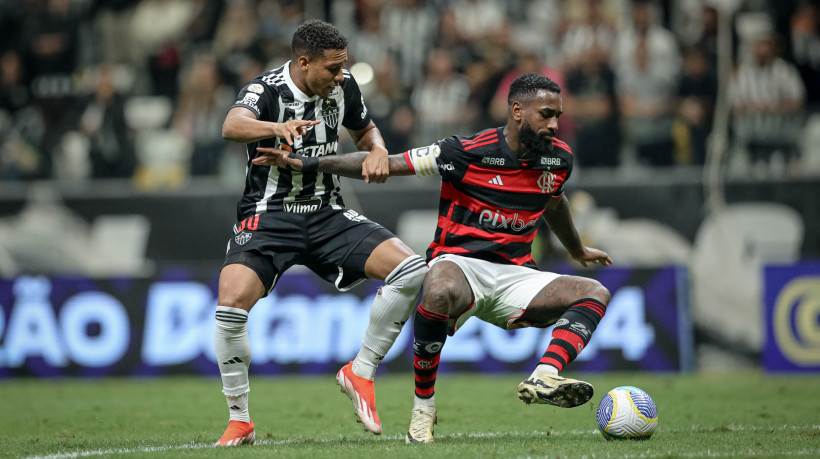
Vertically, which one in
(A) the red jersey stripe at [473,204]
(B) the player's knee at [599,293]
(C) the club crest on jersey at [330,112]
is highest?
(C) the club crest on jersey at [330,112]

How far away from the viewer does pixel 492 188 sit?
6.15 meters

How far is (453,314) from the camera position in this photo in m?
5.91

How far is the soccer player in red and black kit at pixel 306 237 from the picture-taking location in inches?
230

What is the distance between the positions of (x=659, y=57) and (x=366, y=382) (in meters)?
8.49

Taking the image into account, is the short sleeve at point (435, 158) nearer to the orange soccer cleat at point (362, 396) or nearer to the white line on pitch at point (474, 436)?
the orange soccer cleat at point (362, 396)

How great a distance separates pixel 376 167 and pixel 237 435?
71.7 inches

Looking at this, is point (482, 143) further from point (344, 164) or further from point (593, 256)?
point (593, 256)

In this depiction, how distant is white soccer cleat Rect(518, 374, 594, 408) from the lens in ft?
16.6

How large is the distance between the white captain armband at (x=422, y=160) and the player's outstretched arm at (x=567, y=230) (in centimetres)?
90

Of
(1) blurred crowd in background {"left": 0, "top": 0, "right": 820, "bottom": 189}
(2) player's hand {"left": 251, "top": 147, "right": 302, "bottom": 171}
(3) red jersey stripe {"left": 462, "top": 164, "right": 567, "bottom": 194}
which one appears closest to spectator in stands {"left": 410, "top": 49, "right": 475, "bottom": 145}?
(1) blurred crowd in background {"left": 0, "top": 0, "right": 820, "bottom": 189}

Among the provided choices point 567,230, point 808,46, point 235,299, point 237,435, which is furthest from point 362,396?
point 808,46

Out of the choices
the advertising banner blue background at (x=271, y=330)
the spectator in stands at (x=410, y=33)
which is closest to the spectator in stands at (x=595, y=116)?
the advertising banner blue background at (x=271, y=330)

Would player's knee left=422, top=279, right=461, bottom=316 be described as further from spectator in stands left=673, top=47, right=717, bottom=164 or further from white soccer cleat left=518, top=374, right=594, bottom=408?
spectator in stands left=673, top=47, right=717, bottom=164

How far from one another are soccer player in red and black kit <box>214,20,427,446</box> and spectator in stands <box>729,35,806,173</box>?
728 cm
